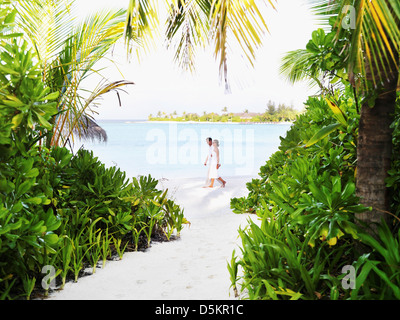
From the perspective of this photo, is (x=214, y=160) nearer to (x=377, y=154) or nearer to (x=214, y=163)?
(x=214, y=163)

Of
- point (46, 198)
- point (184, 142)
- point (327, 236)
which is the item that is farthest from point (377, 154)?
point (184, 142)

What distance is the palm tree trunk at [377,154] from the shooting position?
231 cm

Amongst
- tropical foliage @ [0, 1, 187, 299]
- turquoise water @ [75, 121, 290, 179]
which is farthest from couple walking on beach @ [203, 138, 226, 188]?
turquoise water @ [75, 121, 290, 179]

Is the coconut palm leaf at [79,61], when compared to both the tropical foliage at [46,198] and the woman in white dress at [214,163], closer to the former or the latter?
the tropical foliage at [46,198]

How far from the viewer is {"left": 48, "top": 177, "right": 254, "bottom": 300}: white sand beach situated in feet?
8.86

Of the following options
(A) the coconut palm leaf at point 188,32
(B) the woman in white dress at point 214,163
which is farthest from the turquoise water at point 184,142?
(A) the coconut palm leaf at point 188,32

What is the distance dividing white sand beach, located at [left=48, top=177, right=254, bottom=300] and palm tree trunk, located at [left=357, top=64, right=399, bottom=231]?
121 centimetres

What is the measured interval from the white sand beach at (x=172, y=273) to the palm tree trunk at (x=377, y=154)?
1.21m

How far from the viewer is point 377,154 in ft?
7.59

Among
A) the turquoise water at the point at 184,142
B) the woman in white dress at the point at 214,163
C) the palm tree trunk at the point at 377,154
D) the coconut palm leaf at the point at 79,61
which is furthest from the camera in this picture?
the turquoise water at the point at 184,142

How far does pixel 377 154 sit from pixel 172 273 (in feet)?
6.66

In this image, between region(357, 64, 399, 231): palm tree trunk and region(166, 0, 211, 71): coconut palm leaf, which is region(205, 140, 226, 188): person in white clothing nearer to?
region(166, 0, 211, 71): coconut palm leaf

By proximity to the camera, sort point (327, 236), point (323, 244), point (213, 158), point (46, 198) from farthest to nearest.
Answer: point (213, 158) → point (46, 198) → point (323, 244) → point (327, 236)
